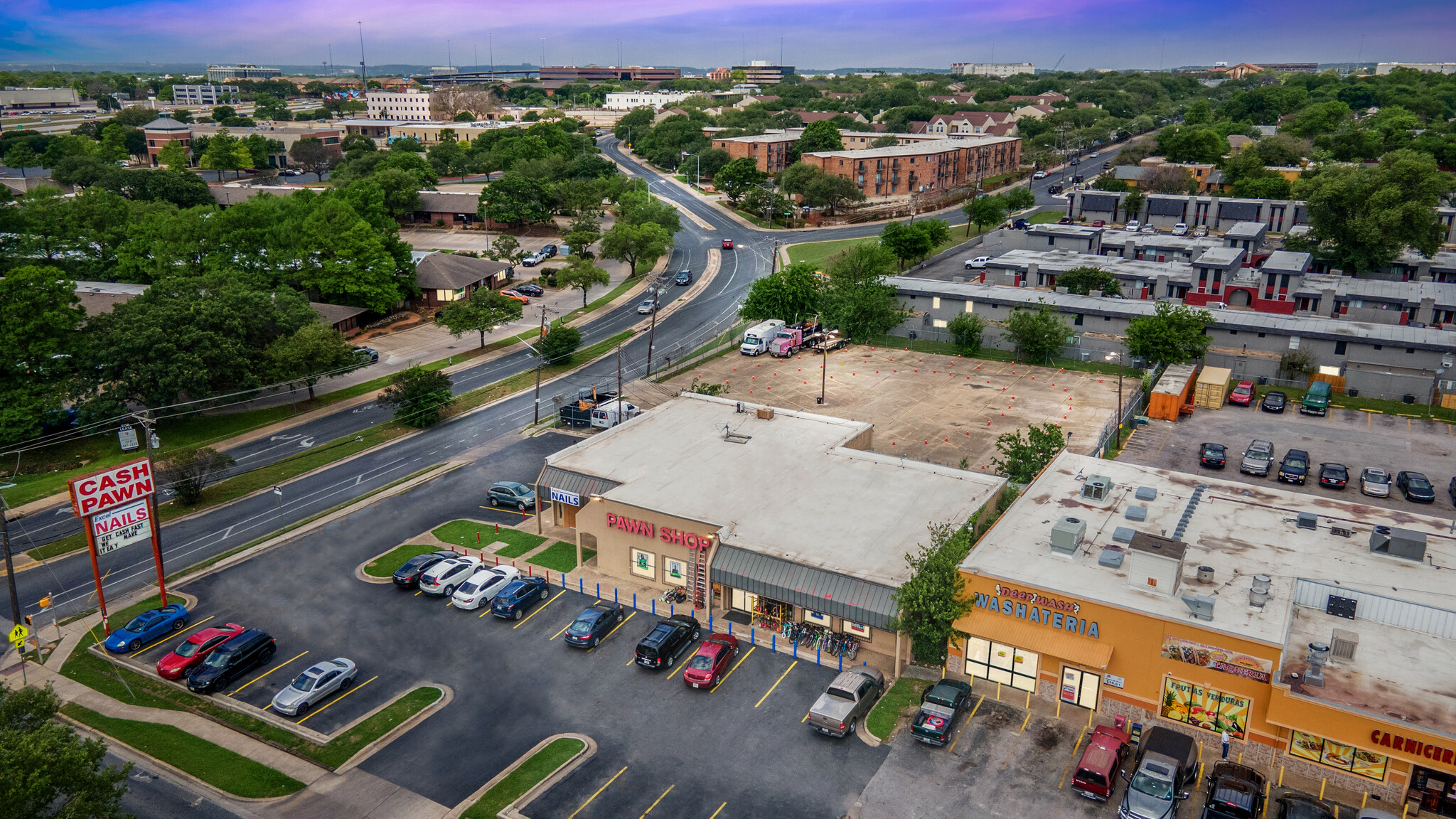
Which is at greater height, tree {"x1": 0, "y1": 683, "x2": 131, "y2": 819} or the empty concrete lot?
tree {"x1": 0, "y1": 683, "x2": 131, "y2": 819}

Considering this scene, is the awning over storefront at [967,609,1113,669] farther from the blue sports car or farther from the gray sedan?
the blue sports car

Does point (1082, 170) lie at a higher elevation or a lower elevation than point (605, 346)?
higher

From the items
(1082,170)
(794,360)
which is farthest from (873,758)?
(1082,170)

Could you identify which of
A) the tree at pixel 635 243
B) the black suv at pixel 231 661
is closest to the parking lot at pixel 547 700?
the black suv at pixel 231 661

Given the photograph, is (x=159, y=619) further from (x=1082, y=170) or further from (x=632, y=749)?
(x=1082, y=170)

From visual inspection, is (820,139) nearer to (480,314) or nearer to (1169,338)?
(480,314)

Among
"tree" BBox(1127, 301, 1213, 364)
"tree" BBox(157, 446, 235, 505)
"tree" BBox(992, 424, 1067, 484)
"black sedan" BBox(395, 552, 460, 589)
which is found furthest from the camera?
"tree" BBox(1127, 301, 1213, 364)

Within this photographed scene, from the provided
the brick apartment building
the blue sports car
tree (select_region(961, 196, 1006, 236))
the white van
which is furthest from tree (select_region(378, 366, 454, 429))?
the brick apartment building
